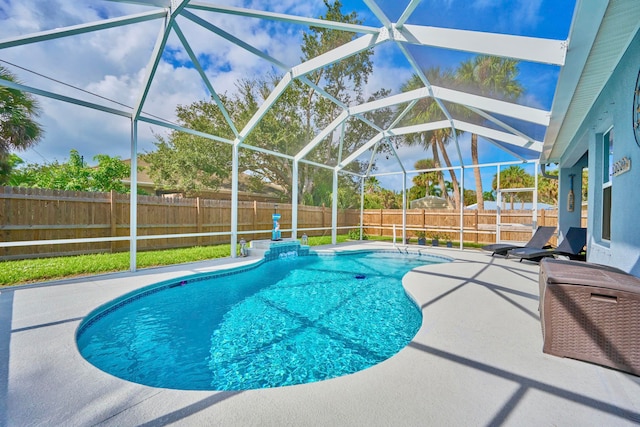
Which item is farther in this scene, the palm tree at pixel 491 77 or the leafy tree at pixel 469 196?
the leafy tree at pixel 469 196

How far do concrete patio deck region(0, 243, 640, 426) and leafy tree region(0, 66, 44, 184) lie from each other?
5.86m

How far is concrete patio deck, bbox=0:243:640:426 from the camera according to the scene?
65.4 inches

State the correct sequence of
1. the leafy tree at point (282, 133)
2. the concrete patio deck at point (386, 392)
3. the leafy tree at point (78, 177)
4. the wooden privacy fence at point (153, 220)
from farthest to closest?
1. the leafy tree at point (78, 177)
2. the leafy tree at point (282, 133)
3. the wooden privacy fence at point (153, 220)
4. the concrete patio deck at point (386, 392)

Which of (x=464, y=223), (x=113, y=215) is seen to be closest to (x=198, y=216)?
(x=113, y=215)

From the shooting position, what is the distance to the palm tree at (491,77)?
4719mm

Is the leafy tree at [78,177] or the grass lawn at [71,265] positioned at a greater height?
the leafy tree at [78,177]

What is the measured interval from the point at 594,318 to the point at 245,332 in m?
3.53

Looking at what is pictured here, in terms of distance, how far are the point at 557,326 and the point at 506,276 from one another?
382 cm

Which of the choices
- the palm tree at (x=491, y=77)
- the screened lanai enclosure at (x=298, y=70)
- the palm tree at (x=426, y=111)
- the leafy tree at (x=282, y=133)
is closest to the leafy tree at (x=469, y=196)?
the screened lanai enclosure at (x=298, y=70)

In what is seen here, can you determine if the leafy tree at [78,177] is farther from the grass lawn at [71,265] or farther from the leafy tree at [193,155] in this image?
the grass lawn at [71,265]

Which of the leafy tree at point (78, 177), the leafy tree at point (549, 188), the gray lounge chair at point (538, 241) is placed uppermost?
the leafy tree at point (549, 188)

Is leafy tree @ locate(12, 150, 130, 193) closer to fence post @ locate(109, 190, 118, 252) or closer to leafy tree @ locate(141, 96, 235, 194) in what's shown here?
leafy tree @ locate(141, 96, 235, 194)

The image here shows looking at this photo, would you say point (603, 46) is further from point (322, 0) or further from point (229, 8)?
point (229, 8)

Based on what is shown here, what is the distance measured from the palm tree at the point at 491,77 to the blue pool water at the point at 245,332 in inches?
165
